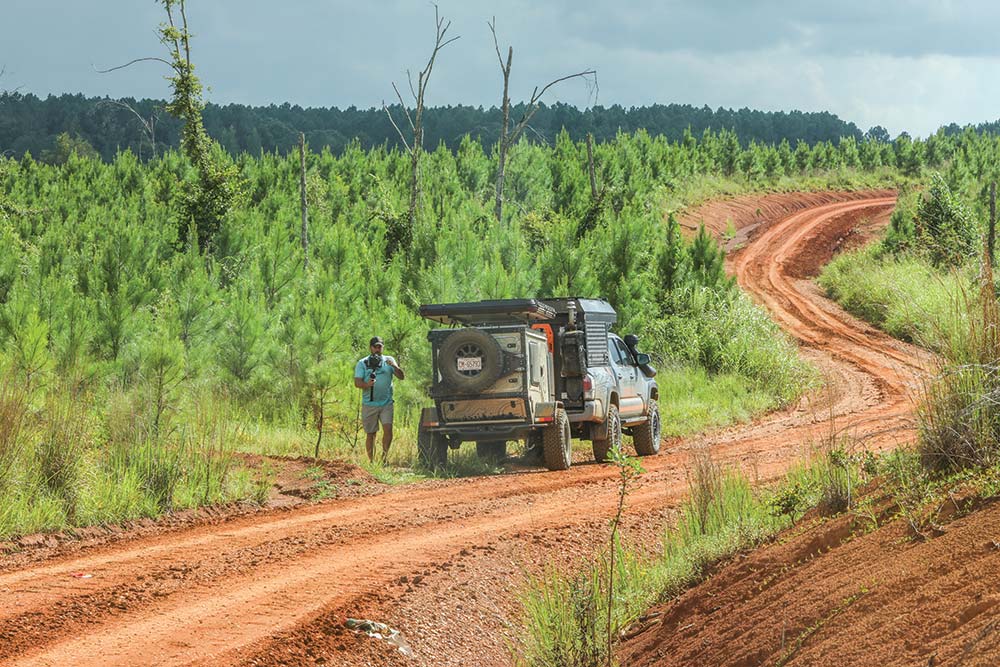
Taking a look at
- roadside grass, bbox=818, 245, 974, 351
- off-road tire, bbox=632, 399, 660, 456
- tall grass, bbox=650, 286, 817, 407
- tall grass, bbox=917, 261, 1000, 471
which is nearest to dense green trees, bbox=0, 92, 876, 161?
roadside grass, bbox=818, 245, 974, 351

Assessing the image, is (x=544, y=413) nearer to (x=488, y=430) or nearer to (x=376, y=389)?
(x=488, y=430)

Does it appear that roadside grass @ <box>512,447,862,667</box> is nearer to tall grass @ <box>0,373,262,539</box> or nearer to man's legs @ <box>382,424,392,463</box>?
tall grass @ <box>0,373,262,539</box>

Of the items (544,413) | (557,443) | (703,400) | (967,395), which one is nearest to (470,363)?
(544,413)

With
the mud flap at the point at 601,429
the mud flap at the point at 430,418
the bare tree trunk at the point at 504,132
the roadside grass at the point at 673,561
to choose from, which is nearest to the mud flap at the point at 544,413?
the mud flap at the point at 430,418

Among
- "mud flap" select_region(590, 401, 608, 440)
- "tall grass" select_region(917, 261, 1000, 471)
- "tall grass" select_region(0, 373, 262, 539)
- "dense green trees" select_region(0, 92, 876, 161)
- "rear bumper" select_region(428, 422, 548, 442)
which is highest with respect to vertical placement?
"dense green trees" select_region(0, 92, 876, 161)

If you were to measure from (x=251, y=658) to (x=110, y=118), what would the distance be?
436ft

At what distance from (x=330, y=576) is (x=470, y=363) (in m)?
6.89

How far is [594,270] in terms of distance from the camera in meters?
28.1

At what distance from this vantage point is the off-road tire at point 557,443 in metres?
15.8

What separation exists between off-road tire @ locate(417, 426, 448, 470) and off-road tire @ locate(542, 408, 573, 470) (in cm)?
142

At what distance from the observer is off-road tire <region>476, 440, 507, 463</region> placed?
17438mm

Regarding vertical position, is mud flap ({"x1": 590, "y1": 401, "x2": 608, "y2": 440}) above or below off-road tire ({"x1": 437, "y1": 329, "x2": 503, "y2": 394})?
below

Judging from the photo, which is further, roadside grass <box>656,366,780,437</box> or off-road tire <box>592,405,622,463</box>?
roadside grass <box>656,366,780,437</box>

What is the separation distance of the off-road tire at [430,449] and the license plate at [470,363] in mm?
1121
